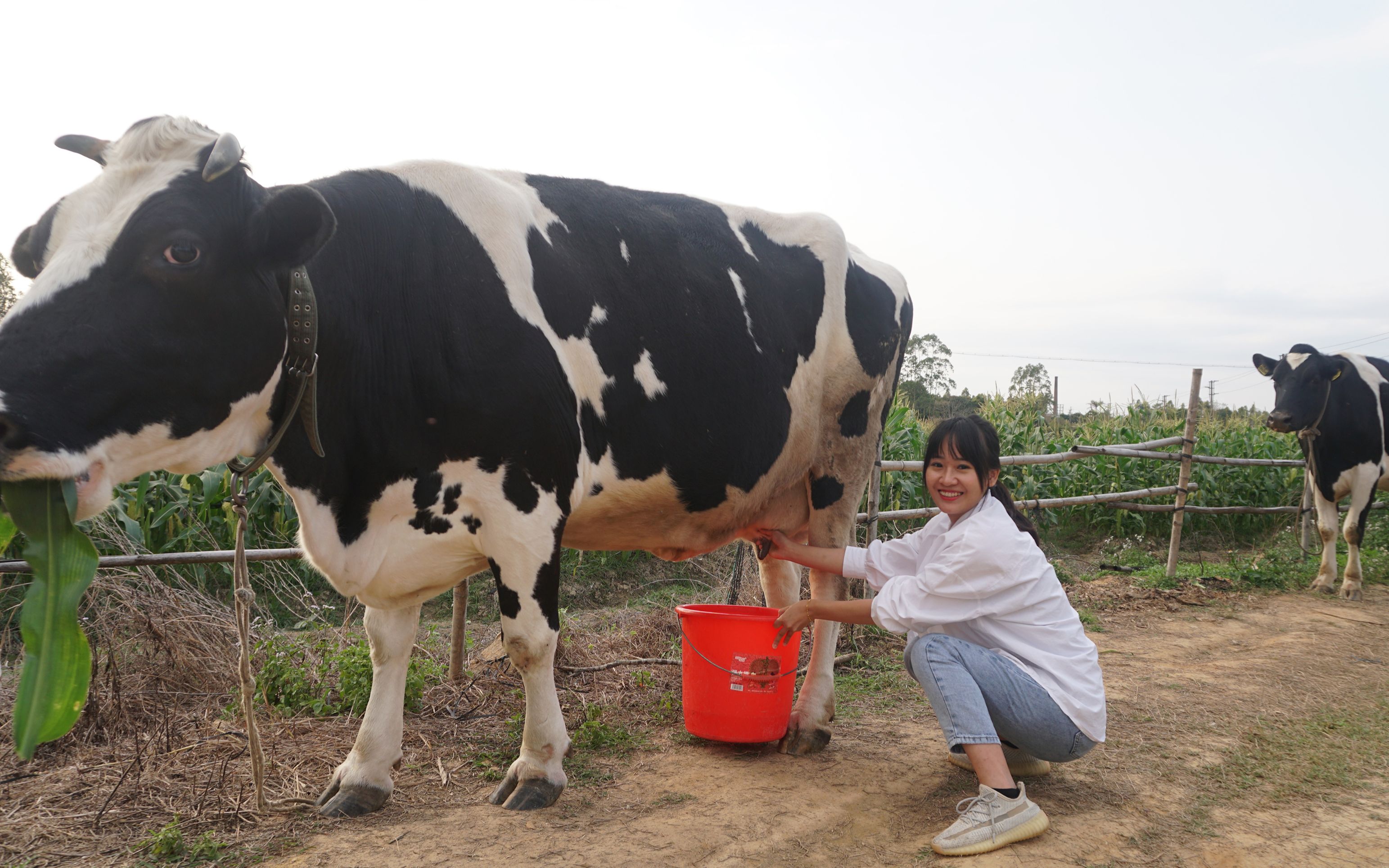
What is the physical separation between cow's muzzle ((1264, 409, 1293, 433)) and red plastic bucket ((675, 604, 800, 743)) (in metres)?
6.75

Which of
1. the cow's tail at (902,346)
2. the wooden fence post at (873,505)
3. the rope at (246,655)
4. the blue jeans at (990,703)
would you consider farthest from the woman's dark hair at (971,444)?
the wooden fence post at (873,505)

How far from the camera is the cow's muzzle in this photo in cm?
842

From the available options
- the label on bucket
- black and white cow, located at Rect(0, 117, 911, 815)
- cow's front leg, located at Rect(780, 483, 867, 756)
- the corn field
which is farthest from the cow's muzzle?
the label on bucket

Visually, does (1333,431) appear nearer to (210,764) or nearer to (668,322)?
(668,322)

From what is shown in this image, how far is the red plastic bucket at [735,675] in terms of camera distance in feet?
12.0

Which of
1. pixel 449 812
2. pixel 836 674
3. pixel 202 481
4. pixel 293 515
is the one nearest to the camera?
pixel 449 812

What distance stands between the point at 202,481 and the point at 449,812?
14.3 feet

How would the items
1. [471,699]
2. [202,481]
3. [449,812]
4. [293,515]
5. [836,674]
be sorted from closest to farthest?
[449,812] < [471,699] < [836,674] < [202,481] < [293,515]

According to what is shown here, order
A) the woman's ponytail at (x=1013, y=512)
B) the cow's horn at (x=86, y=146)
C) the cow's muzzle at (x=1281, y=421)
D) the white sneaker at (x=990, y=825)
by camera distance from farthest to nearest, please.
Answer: the cow's muzzle at (x=1281, y=421), the woman's ponytail at (x=1013, y=512), the white sneaker at (x=990, y=825), the cow's horn at (x=86, y=146)

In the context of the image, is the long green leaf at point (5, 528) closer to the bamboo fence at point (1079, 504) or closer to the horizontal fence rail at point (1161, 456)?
the bamboo fence at point (1079, 504)

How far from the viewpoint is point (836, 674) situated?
5.13 meters

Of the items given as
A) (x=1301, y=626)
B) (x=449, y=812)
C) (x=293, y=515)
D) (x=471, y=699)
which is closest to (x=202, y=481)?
(x=293, y=515)

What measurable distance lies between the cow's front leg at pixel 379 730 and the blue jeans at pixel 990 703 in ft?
5.66

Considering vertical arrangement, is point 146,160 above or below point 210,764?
above
